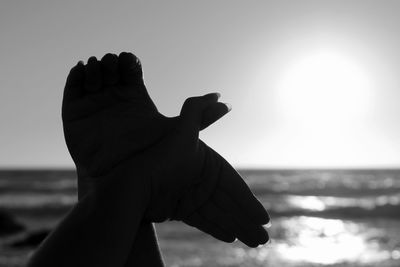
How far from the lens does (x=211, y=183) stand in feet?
5.85

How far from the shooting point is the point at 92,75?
173 centimetres

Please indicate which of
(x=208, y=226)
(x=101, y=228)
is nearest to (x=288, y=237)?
(x=208, y=226)

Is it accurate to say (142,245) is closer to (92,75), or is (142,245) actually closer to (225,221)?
(225,221)

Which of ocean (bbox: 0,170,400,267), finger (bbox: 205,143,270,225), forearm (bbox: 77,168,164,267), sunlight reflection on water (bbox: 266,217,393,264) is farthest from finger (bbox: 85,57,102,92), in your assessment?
sunlight reflection on water (bbox: 266,217,393,264)

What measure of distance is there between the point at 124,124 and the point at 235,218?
1.42 ft

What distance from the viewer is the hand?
168 cm

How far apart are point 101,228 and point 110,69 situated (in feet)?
1.57

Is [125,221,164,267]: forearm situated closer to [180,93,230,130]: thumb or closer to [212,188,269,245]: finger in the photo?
[212,188,269,245]: finger

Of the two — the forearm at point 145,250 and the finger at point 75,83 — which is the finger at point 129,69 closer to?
the finger at point 75,83

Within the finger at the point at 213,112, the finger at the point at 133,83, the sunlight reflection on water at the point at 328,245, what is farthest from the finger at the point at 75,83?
the sunlight reflection on water at the point at 328,245

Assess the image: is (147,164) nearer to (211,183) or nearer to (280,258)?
→ (211,183)

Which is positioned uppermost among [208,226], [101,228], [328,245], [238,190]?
[328,245]

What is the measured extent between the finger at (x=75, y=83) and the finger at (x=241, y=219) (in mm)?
487

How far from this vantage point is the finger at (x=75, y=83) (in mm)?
1732
